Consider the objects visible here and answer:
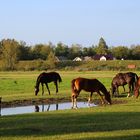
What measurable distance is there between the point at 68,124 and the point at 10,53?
386 ft

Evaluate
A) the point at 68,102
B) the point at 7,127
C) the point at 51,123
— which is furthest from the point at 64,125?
the point at 68,102

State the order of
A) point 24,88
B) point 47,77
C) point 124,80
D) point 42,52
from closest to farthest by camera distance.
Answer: point 124,80
point 47,77
point 24,88
point 42,52

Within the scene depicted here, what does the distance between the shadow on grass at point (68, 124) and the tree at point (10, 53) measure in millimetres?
110259

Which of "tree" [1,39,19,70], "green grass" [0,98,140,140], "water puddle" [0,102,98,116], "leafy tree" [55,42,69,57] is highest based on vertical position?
"leafy tree" [55,42,69,57]

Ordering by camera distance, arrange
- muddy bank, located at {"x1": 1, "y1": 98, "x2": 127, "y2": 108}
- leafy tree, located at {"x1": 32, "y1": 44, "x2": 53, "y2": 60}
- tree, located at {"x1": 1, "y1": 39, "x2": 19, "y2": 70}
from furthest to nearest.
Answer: leafy tree, located at {"x1": 32, "y1": 44, "x2": 53, "y2": 60}
tree, located at {"x1": 1, "y1": 39, "x2": 19, "y2": 70}
muddy bank, located at {"x1": 1, "y1": 98, "x2": 127, "y2": 108}

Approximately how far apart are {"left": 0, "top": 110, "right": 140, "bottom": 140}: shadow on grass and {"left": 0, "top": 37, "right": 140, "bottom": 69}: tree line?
364 ft

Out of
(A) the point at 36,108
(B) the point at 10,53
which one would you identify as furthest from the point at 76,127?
(B) the point at 10,53

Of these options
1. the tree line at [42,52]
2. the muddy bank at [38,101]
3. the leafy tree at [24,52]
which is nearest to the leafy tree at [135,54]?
the tree line at [42,52]

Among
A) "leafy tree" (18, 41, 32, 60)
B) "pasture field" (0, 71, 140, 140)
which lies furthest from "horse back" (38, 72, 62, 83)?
"leafy tree" (18, 41, 32, 60)

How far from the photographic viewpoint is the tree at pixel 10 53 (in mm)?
132375

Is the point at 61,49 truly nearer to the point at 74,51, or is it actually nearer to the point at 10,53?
the point at 74,51

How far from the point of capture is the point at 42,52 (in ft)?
568

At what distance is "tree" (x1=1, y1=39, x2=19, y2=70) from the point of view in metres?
132

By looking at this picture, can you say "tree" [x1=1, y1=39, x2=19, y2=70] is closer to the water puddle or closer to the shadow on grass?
the water puddle
